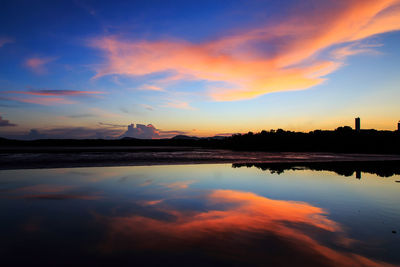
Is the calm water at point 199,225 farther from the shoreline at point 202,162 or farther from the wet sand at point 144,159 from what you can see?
the wet sand at point 144,159

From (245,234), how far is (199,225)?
5.31ft

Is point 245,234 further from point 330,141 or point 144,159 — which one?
point 330,141

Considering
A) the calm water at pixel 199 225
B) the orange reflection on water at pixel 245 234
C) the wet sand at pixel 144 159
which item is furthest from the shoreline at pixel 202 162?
the orange reflection on water at pixel 245 234

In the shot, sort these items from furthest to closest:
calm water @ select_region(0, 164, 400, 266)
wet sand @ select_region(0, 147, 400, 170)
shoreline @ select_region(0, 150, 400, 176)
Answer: wet sand @ select_region(0, 147, 400, 170)
shoreline @ select_region(0, 150, 400, 176)
calm water @ select_region(0, 164, 400, 266)

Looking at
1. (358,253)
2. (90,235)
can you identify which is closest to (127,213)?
(90,235)

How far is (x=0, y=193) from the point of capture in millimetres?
12195

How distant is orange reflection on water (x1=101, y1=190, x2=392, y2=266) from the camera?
229 inches

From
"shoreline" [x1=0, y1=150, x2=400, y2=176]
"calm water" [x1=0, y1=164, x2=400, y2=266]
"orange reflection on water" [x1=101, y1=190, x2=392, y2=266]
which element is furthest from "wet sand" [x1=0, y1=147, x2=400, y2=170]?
"orange reflection on water" [x1=101, y1=190, x2=392, y2=266]

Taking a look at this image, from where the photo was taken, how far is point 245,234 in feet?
23.5

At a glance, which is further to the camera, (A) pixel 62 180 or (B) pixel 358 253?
(A) pixel 62 180

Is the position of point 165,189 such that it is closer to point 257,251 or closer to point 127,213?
point 127,213

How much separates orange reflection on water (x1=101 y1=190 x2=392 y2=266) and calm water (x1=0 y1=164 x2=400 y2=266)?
27mm

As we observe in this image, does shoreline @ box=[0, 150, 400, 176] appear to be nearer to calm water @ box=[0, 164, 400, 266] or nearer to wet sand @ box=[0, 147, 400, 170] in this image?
wet sand @ box=[0, 147, 400, 170]

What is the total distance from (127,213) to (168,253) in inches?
149
